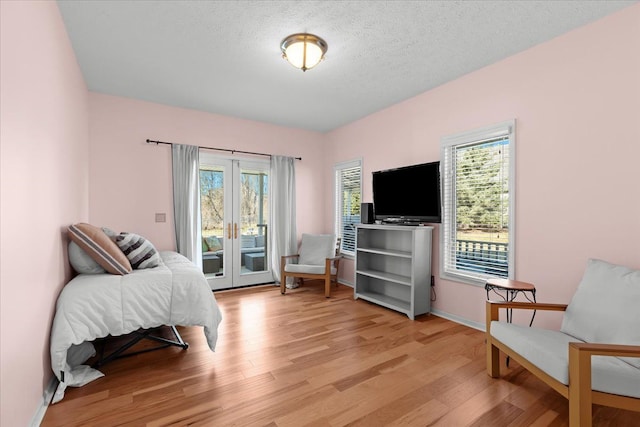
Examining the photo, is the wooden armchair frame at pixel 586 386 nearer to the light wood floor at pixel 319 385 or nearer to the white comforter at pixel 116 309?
the light wood floor at pixel 319 385

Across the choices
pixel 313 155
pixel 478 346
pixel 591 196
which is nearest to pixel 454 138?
pixel 591 196

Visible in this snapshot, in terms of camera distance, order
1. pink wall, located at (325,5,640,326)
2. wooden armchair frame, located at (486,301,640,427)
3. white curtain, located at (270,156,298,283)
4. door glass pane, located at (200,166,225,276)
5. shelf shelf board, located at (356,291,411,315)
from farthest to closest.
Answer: white curtain, located at (270,156,298,283), door glass pane, located at (200,166,225,276), shelf shelf board, located at (356,291,411,315), pink wall, located at (325,5,640,326), wooden armchair frame, located at (486,301,640,427)

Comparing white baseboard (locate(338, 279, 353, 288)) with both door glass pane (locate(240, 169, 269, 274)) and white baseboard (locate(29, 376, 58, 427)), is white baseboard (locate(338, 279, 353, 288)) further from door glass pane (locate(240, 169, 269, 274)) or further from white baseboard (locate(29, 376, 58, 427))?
white baseboard (locate(29, 376, 58, 427))

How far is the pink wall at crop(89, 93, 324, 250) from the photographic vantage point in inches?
152

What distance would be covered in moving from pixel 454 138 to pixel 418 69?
2.86ft

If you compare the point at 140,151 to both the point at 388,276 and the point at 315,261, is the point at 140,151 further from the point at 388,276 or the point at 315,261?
the point at 388,276

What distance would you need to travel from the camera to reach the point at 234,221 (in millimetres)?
4844

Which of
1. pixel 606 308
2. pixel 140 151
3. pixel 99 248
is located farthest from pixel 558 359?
pixel 140 151

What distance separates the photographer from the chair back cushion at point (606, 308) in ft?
6.01

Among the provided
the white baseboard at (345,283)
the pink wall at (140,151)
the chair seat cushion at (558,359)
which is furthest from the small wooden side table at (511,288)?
the pink wall at (140,151)

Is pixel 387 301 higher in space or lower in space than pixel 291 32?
lower

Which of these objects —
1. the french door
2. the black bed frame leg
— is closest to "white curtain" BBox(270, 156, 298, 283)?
the french door

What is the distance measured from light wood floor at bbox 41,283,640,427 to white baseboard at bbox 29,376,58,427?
3cm

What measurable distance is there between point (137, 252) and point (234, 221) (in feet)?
7.16
